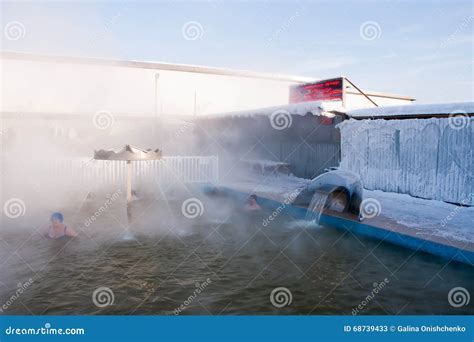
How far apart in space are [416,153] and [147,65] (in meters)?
22.9

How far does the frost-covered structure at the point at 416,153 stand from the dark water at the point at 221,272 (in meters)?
4.65

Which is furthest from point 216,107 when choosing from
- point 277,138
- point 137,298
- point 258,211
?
point 137,298

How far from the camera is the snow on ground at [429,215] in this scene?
8.24 metres

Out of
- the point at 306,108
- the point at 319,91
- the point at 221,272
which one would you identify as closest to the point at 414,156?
the point at 306,108

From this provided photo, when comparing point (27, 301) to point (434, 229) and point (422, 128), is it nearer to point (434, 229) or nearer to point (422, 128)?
point (434, 229)

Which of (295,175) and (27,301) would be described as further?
(295,175)

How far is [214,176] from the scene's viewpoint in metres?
17.8

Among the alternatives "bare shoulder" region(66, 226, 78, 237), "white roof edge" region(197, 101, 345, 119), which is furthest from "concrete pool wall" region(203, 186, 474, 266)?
"bare shoulder" region(66, 226, 78, 237)

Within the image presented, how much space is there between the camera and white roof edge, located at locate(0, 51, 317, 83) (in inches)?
926

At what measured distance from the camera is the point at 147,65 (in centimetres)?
3033

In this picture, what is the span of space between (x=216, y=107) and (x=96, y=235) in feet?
89.2

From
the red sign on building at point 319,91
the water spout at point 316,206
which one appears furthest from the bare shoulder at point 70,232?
the red sign on building at point 319,91

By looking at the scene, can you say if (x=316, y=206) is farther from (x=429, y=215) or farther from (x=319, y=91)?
(x=319, y=91)

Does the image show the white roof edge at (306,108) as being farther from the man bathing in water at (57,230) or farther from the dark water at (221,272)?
the man bathing in water at (57,230)
